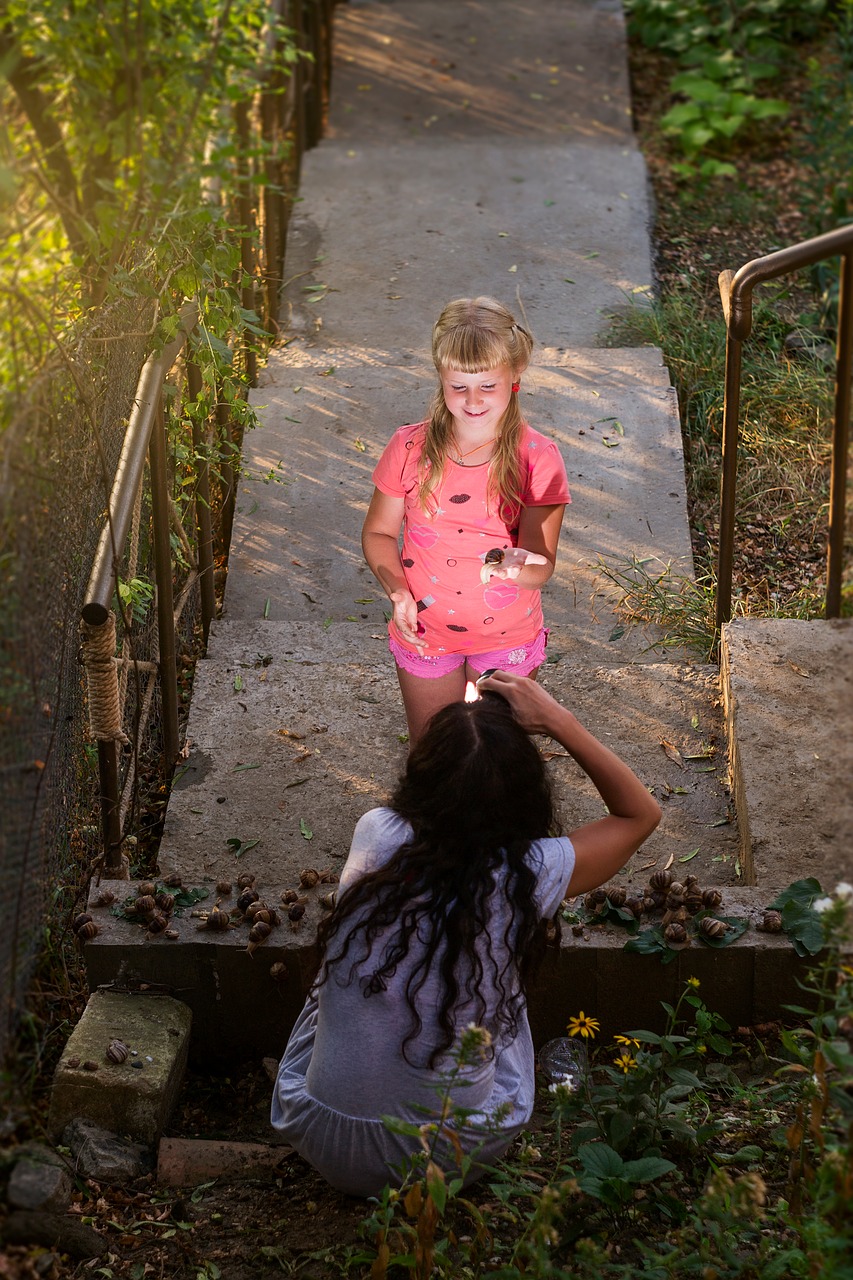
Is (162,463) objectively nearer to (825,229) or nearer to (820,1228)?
(820,1228)

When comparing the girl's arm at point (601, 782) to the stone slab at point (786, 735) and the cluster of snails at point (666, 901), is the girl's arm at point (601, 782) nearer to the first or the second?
the cluster of snails at point (666, 901)

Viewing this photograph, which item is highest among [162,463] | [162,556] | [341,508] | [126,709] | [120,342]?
[120,342]

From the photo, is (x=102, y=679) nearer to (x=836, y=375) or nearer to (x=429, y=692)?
(x=429, y=692)

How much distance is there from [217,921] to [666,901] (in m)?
0.92

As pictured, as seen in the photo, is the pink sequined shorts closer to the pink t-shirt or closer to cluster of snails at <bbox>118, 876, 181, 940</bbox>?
the pink t-shirt

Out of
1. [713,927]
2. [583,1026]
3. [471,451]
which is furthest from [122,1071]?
[471,451]

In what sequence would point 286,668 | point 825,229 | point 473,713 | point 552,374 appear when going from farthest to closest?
point 825,229, point 552,374, point 286,668, point 473,713

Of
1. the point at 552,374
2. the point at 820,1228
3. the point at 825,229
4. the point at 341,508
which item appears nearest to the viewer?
the point at 820,1228

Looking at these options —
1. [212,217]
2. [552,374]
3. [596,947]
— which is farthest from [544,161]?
[596,947]

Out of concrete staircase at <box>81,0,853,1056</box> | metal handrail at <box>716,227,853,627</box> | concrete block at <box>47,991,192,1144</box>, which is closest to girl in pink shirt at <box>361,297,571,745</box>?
concrete staircase at <box>81,0,853,1056</box>

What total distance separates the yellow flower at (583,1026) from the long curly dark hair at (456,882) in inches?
9.9

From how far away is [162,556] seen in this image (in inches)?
123

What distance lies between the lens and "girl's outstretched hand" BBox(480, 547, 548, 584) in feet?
9.48

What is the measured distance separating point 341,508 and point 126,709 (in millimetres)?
1676
